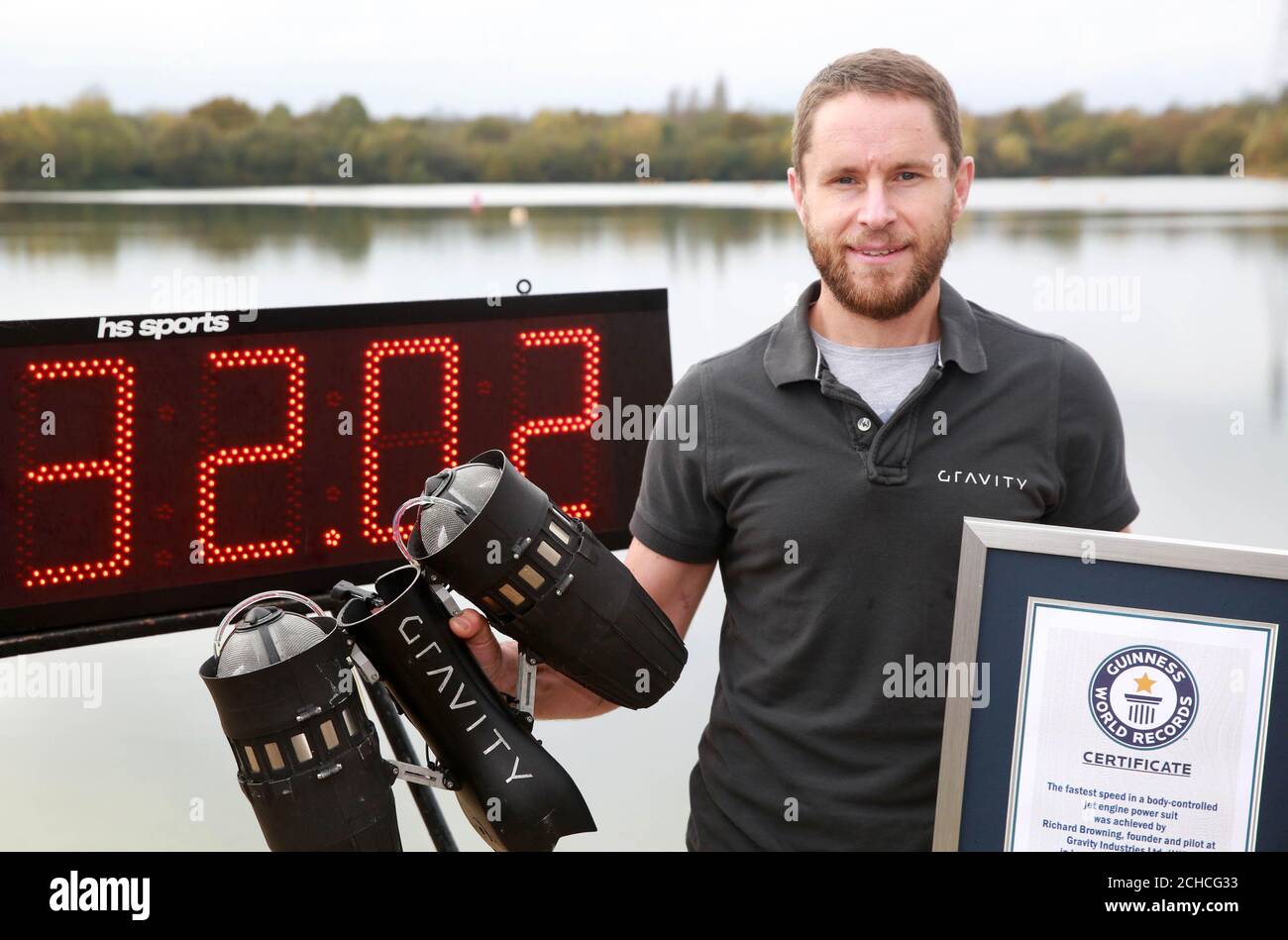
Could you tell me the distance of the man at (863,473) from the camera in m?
1.38

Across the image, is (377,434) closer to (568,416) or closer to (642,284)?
(568,416)

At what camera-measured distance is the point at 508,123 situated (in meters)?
3.63

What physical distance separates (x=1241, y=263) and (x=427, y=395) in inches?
154

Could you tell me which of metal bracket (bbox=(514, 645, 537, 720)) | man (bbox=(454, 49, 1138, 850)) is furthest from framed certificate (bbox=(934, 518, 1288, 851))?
metal bracket (bbox=(514, 645, 537, 720))

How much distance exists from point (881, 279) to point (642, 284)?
1.26 meters

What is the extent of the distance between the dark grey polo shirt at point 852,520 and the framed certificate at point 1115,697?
0.59ft

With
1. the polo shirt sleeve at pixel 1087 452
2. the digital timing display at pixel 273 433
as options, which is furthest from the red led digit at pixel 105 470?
the polo shirt sleeve at pixel 1087 452

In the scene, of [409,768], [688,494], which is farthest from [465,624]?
[688,494]

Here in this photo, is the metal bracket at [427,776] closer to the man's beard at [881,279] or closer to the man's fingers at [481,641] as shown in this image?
the man's fingers at [481,641]

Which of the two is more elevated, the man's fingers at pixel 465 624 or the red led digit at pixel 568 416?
the red led digit at pixel 568 416

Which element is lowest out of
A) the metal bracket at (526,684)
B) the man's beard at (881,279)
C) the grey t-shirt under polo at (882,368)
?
the metal bracket at (526,684)

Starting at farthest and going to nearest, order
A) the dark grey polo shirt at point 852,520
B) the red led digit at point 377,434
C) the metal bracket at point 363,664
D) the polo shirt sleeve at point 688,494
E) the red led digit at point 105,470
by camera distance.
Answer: the red led digit at point 377,434 → the red led digit at point 105,470 → the polo shirt sleeve at point 688,494 → the dark grey polo shirt at point 852,520 → the metal bracket at point 363,664

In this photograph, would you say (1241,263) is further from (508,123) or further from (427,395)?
(427,395)

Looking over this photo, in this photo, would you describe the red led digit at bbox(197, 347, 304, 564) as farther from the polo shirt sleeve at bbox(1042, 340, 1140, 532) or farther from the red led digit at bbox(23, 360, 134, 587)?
the polo shirt sleeve at bbox(1042, 340, 1140, 532)
